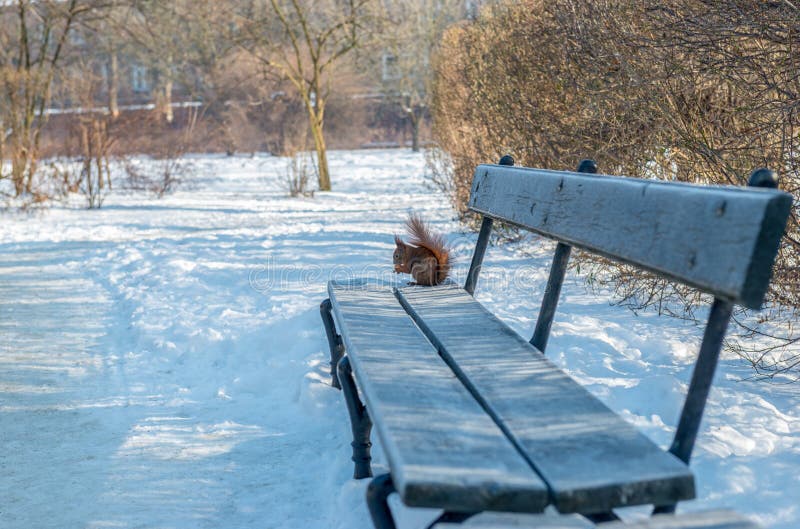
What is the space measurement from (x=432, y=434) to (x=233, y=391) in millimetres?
2353

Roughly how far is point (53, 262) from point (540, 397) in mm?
7130

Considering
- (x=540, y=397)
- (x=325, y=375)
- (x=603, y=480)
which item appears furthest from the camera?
(x=325, y=375)

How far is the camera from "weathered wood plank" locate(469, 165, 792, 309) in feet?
5.35

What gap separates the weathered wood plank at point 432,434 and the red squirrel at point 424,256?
1.06m

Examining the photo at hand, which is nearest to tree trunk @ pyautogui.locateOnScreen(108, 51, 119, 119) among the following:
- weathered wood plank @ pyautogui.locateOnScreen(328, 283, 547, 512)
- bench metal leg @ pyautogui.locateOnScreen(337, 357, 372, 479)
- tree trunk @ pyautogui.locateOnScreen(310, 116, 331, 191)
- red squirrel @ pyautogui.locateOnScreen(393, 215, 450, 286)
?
tree trunk @ pyautogui.locateOnScreen(310, 116, 331, 191)

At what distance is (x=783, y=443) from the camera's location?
9.18 ft

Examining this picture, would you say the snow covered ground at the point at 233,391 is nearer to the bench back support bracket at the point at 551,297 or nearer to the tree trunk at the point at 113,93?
the bench back support bracket at the point at 551,297

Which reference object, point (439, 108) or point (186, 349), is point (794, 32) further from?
point (439, 108)

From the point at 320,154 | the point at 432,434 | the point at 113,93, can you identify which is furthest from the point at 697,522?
the point at 113,93

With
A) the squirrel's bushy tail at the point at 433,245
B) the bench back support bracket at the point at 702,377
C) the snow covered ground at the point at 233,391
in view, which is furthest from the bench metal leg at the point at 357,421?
the squirrel's bushy tail at the point at 433,245

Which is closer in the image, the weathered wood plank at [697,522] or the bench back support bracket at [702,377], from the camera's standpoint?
the weathered wood plank at [697,522]

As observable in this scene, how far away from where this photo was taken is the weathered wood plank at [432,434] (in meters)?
1.51

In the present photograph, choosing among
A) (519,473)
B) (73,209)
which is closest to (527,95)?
(519,473)

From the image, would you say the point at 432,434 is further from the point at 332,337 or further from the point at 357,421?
the point at 332,337
